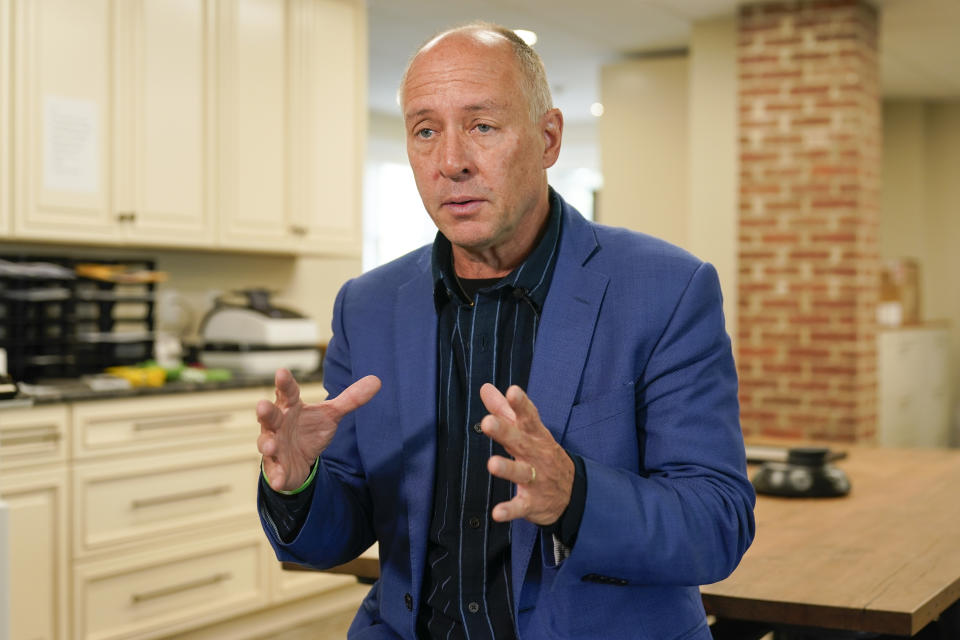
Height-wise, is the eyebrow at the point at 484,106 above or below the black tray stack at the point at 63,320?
above

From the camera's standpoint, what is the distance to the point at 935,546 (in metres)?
1.67

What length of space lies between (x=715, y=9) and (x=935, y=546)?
430 cm

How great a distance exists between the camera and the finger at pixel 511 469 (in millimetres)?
1041

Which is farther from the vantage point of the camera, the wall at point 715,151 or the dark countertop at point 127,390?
the wall at point 715,151

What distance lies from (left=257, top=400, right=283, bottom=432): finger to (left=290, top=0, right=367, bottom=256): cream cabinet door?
3178mm

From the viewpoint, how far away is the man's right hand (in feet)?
4.10

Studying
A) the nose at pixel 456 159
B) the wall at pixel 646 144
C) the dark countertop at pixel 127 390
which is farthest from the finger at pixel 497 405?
the wall at pixel 646 144

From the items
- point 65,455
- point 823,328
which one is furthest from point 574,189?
point 65,455

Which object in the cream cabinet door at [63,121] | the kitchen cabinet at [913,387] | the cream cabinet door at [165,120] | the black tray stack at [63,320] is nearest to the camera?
the cream cabinet door at [63,121]

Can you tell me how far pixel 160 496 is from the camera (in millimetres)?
3445

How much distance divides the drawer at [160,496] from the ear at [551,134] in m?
2.26

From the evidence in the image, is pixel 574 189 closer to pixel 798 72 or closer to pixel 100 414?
pixel 798 72

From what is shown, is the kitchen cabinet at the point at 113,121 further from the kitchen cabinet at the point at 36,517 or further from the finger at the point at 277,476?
the finger at the point at 277,476

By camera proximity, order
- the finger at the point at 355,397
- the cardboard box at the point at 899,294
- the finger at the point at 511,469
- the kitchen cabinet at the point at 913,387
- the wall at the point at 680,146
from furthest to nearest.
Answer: the cardboard box at the point at 899,294 → the kitchen cabinet at the point at 913,387 → the wall at the point at 680,146 → the finger at the point at 355,397 → the finger at the point at 511,469
